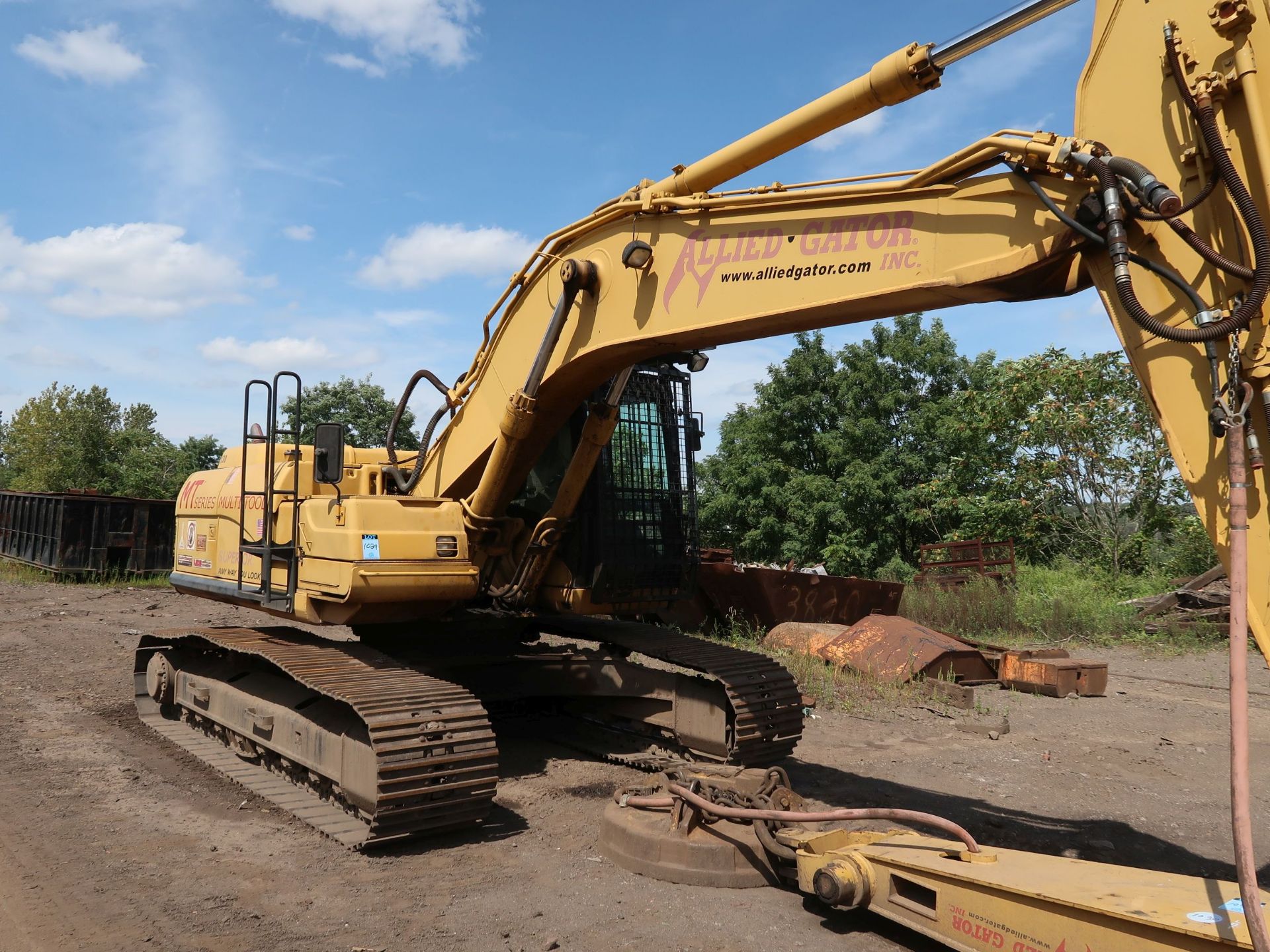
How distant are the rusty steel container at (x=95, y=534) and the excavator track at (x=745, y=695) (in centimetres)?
1501

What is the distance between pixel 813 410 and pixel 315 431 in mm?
22775

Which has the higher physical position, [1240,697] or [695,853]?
[1240,697]

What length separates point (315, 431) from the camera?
21.6 feet

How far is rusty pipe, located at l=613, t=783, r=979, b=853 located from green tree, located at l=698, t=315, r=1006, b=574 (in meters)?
21.3

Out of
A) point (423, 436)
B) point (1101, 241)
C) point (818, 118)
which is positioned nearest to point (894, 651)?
point (423, 436)

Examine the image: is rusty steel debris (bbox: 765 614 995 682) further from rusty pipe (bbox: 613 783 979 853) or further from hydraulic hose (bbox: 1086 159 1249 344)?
hydraulic hose (bbox: 1086 159 1249 344)

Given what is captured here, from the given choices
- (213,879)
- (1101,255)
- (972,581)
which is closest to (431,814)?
(213,879)

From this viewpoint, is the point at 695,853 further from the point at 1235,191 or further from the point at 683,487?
the point at 1235,191

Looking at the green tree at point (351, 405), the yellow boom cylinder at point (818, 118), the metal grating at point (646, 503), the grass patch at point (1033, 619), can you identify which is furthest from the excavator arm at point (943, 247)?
the green tree at point (351, 405)

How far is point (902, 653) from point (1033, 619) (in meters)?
6.46

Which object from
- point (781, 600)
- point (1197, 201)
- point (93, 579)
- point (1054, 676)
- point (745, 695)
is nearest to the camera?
point (1197, 201)

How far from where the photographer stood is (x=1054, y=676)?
1039cm

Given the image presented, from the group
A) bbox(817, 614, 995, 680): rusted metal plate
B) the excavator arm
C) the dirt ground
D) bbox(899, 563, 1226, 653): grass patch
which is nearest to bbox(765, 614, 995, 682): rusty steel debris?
bbox(817, 614, 995, 680): rusted metal plate

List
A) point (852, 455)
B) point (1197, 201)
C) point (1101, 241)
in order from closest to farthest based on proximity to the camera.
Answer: point (1197, 201) < point (1101, 241) < point (852, 455)
